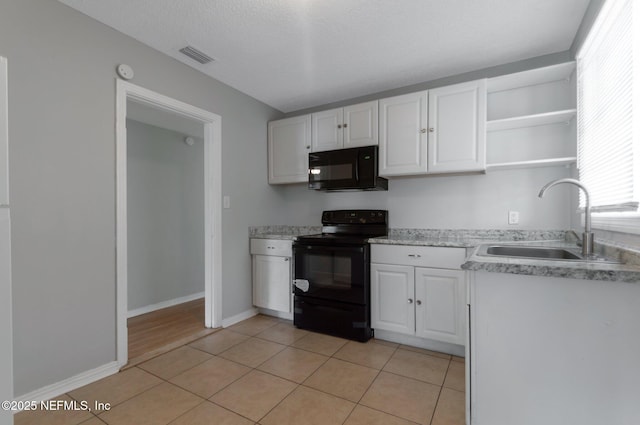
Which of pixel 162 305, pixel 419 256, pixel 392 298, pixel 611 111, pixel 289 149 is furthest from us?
pixel 162 305

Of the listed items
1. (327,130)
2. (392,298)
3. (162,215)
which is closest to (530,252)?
(392,298)

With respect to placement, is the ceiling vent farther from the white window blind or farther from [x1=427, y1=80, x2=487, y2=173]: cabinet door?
the white window blind

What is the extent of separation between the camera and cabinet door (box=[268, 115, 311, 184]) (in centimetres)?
308

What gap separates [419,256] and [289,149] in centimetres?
178

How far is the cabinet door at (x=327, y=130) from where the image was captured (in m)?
2.88

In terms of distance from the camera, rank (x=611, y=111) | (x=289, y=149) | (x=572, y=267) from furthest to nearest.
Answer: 1. (x=289, y=149)
2. (x=611, y=111)
3. (x=572, y=267)

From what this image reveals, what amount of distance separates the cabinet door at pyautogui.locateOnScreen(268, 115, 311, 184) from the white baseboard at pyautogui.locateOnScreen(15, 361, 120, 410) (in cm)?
213

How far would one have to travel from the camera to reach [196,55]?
2.29 metres

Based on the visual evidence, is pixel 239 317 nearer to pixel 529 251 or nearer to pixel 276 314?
pixel 276 314

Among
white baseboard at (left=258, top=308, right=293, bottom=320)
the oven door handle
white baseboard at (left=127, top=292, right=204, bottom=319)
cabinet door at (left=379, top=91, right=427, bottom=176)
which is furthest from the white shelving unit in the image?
white baseboard at (left=127, top=292, right=204, bottom=319)

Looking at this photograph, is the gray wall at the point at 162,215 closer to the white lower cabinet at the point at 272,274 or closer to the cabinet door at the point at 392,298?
the white lower cabinet at the point at 272,274

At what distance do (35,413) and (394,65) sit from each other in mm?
3265

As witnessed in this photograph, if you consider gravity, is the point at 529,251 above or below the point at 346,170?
below

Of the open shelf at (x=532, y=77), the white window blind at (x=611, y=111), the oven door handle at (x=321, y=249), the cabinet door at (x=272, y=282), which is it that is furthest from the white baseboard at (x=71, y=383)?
the open shelf at (x=532, y=77)
